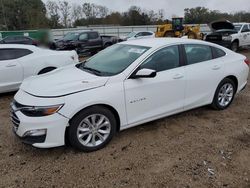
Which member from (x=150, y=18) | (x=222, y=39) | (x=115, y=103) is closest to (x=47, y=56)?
(x=115, y=103)

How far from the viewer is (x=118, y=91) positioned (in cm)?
363

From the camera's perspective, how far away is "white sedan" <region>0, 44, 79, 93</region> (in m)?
6.21

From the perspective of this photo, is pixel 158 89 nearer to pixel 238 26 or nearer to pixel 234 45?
pixel 234 45

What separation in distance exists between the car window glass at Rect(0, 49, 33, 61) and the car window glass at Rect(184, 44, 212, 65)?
418 centimetres

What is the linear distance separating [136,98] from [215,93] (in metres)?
1.92

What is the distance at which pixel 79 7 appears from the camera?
60844 millimetres

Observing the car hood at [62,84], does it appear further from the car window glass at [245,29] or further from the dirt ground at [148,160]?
the car window glass at [245,29]

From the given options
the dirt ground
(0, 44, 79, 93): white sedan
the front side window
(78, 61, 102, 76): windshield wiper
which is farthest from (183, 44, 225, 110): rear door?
the front side window

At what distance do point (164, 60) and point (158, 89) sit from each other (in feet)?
1.73

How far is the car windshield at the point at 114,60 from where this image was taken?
393 cm

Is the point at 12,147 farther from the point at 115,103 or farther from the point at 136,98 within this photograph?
the point at 136,98

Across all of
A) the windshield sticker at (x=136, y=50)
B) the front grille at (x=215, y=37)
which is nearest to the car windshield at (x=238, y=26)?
the front grille at (x=215, y=37)

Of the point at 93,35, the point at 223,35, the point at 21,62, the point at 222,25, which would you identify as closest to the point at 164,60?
the point at 21,62

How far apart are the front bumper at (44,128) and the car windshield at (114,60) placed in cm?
100
